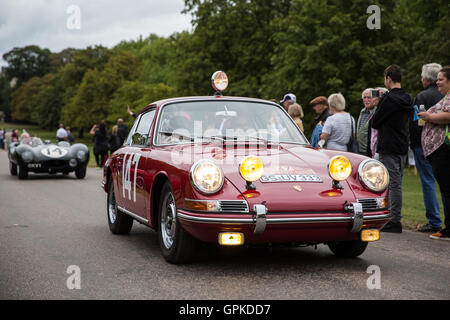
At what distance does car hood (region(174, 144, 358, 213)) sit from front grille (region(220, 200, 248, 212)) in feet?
0.18

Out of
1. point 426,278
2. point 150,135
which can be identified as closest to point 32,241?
point 150,135

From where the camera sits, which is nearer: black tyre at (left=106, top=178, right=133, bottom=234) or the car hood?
the car hood

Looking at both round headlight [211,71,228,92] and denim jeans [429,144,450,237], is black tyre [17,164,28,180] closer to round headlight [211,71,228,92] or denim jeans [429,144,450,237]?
round headlight [211,71,228,92]

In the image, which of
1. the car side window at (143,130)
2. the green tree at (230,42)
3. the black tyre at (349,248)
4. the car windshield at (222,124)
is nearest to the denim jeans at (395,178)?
the car windshield at (222,124)

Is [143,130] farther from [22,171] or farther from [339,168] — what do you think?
[22,171]

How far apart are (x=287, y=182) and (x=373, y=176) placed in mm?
829

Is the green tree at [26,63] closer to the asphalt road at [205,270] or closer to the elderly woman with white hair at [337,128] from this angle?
the elderly woman with white hair at [337,128]

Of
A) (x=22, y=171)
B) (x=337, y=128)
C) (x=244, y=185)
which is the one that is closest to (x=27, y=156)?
(x=22, y=171)

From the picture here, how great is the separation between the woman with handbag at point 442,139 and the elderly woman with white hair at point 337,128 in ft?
4.60

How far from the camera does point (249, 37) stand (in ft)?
119

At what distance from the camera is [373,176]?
5.12 m

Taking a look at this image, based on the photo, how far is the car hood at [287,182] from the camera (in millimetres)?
4660

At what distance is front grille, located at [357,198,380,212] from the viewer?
4.92 meters

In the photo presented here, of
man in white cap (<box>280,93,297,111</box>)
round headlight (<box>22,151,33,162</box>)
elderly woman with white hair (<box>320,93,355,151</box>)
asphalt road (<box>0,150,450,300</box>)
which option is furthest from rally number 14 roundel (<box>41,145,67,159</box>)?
elderly woman with white hair (<box>320,93,355,151</box>)
